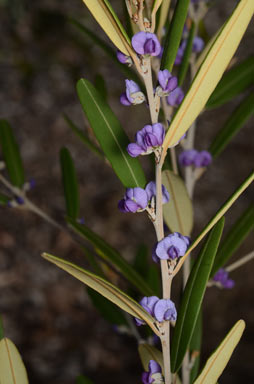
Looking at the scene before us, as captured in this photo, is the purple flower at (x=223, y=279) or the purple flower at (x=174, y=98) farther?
the purple flower at (x=223, y=279)

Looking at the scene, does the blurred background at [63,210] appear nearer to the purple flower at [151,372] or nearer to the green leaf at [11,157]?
the green leaf at [11,157]

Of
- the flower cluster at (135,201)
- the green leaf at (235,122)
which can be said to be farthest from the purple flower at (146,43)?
the green leaf at (235,122)

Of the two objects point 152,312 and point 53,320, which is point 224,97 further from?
point 53,320

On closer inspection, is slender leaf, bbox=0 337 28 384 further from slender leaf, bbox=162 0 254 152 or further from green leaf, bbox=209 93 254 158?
green leaf, bbox=209 93 254 158

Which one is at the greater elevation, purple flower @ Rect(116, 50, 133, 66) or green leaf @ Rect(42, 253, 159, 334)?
purple flower @ Rect(116, 50, 133, 66)

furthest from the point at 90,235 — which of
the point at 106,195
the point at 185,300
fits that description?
the point at 106,195

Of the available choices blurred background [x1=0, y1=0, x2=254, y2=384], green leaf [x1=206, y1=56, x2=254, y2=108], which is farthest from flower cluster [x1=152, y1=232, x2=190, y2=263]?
blurred background [x1=0, y1=0, x2=254, y2=384]

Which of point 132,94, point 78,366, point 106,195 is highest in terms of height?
point 132,94
